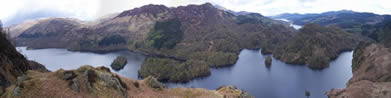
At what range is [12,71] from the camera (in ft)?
98.8

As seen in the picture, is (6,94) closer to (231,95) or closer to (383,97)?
(231,95)

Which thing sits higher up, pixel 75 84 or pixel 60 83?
pixel 60 83

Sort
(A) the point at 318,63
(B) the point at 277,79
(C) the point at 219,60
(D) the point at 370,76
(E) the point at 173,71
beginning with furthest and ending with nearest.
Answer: (C) the point at 219,60, (A) the point at 318,63, (E) the point at 173,71, (B) the point at 277,79, (D) the point at 370,76

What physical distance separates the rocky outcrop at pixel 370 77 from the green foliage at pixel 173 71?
227 feet

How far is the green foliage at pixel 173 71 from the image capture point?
128500 millimetres

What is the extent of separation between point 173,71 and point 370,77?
97257 mm

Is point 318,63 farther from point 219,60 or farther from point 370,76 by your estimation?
point 219,60

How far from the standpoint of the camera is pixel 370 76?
10169 centimetres

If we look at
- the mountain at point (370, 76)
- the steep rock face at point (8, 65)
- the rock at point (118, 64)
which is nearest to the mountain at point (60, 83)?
the steep rock face at point (8, 65)

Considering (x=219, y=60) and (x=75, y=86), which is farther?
(x=219, y=60)

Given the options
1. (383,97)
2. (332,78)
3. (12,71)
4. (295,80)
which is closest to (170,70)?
(295,80)

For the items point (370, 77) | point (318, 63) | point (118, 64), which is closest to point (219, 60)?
point (318, 63)

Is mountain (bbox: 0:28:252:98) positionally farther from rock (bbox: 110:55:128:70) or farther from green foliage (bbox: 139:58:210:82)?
rock (bbox: 110:55:128:70)

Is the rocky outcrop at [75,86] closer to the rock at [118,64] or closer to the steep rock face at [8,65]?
the steep rock face at [8,65]
